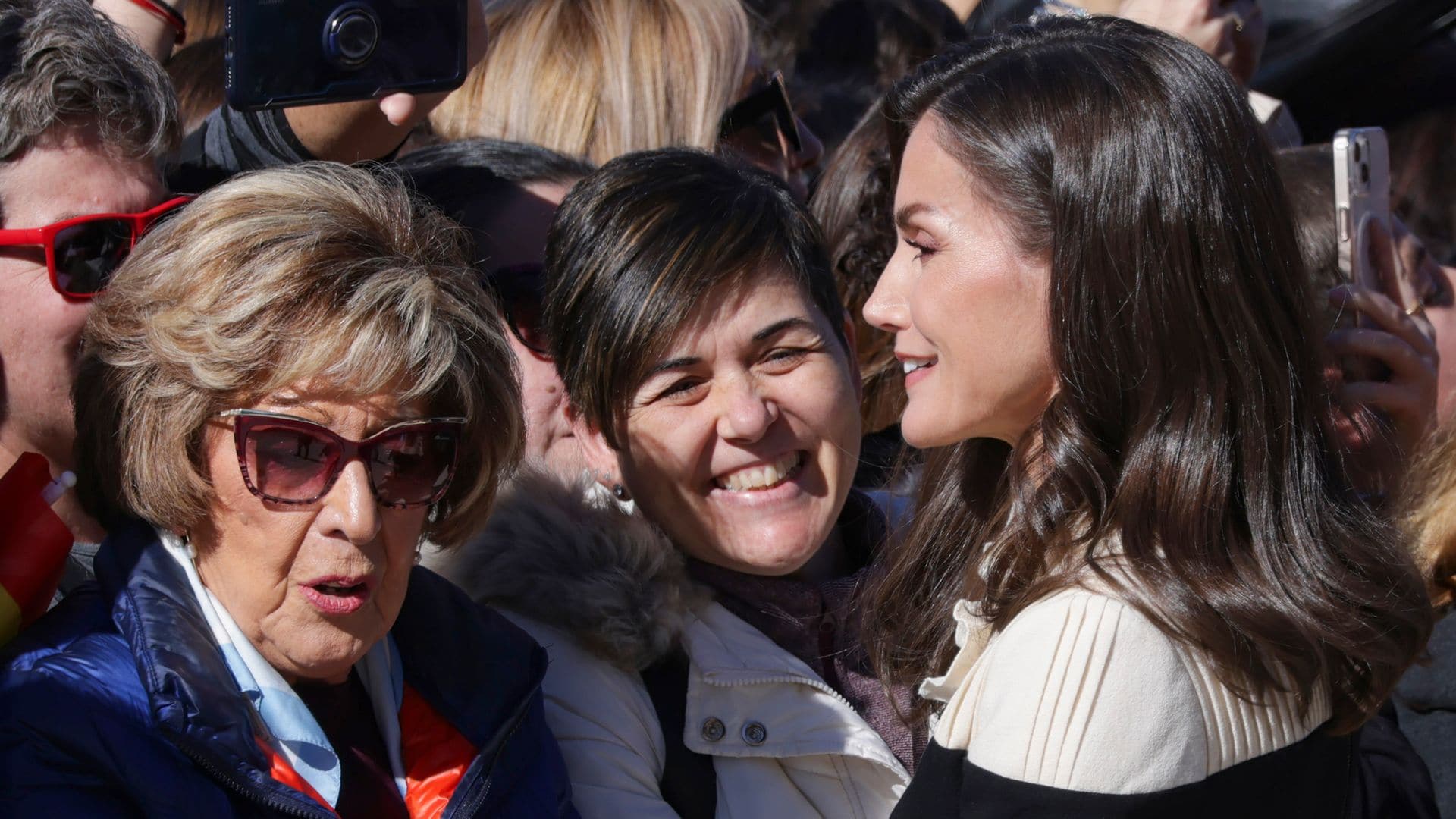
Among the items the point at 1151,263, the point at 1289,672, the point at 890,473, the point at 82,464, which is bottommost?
the point at 890,473

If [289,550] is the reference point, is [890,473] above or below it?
below

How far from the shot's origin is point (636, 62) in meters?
3.23

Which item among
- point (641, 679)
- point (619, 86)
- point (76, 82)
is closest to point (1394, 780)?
point (641, 679)

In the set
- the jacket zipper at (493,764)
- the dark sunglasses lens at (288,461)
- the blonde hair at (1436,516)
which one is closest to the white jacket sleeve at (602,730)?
the jacket zipper at (493,764)

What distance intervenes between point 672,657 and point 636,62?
1.57 meters

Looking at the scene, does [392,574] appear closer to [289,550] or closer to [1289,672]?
[289,550]

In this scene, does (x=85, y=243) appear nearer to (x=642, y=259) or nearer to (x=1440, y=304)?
(x=642, y=259)

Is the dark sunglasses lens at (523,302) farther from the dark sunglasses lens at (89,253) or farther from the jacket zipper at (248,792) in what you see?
the jacket zipper at (248,792)

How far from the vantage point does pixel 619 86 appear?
3.22 meters

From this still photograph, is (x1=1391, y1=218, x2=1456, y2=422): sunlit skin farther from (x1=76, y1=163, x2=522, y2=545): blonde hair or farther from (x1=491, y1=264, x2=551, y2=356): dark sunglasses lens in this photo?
(x1=76, y1=163, x2=522, y2=545): blonde hair

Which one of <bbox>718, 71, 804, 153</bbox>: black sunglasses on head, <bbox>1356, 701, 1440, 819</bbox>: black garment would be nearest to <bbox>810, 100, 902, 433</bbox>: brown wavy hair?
<bbox>718, 71, 804, 153</bbox>: black sunglasses on head

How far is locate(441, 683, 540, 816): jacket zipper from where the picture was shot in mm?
1866

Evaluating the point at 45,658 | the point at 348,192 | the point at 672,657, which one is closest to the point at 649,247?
the point at 348,192

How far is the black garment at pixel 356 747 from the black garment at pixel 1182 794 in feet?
2.29
